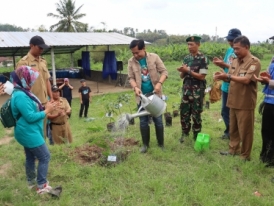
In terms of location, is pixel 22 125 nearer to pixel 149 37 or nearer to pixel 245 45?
pixel 245 45

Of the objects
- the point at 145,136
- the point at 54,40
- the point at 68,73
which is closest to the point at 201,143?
the point at 145,136

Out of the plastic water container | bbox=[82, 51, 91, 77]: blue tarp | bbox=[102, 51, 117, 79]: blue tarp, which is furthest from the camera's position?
bbox=[82, 51, 91, 77]: blue tarp

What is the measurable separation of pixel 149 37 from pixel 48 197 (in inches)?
2632

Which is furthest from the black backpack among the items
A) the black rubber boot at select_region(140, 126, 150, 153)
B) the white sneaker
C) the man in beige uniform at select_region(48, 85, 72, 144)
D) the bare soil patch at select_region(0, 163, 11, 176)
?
the black rubber boot at select_region(140, 126, 150, 153)

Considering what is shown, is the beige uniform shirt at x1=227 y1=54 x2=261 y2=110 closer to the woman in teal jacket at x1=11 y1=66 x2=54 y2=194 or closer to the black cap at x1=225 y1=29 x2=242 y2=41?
the black cap at x1=225 y1=29 x2=242 y2=41

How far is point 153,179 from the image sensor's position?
10.7 feet

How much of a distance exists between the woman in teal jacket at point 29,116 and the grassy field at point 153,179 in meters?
0.33

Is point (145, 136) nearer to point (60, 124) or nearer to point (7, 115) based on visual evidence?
point (60, 124)

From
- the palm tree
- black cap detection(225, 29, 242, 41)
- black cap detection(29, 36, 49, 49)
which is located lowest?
black cap detection(29, 36, 49, 49)

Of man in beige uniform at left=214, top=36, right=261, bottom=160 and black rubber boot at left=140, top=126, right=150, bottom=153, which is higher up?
man in beige uniform at left=214, top=36, right=261, bottom=160

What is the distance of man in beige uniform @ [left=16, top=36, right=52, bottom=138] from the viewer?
3822 millimetres

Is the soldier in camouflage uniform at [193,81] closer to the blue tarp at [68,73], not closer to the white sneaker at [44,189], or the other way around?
the white sneaker at [44,189]

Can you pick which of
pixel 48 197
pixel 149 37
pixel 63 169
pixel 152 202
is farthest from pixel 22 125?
pixel 149 37

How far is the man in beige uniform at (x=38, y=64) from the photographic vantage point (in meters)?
3.82
